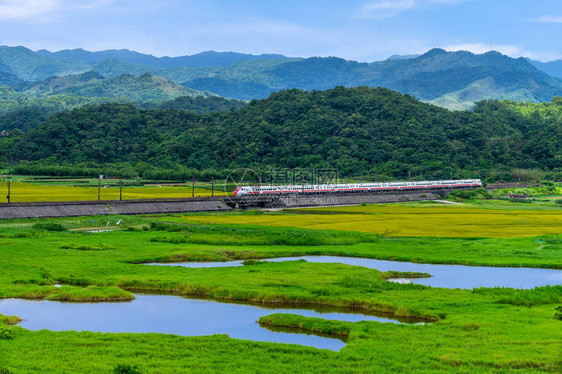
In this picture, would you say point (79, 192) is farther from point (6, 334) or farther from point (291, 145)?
point (291, 145)

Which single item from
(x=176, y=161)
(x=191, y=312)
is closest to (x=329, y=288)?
(x=191, y=312)

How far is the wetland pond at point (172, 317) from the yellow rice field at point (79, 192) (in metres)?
51.4

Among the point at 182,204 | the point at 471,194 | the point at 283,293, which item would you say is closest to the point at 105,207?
the point at 182,204

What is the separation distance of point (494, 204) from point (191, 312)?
91762 millimetres

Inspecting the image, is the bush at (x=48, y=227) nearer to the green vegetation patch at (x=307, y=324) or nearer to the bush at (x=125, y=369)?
the green vegetation patch at (x=307, y=324)

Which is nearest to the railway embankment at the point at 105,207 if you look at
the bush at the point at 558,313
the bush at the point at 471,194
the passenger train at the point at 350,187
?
the passenger train at the point at 350,187

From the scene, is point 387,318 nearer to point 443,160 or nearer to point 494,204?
point 494,204

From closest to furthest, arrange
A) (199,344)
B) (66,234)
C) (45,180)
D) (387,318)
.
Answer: (199,344)
(387,318)
(66,234)
(45,180)

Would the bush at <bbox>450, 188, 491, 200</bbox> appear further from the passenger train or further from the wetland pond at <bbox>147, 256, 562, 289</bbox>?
the wetland pond at <bbox>147, 256, 562, 289</bbox>

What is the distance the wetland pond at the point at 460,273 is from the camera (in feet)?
141

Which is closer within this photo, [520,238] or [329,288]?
[329,288]

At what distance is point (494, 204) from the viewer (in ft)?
383

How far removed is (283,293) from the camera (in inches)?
1489

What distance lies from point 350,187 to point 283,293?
90.7 meters
